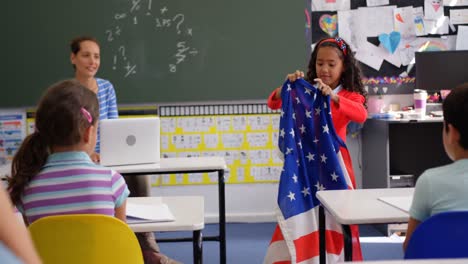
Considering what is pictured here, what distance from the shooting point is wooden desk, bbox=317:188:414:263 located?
1896mm

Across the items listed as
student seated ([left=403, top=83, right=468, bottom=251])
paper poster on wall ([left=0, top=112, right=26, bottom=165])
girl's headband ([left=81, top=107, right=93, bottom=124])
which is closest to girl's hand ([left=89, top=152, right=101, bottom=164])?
girl's headband ([left=81, top=107, right=93, bottom=124])

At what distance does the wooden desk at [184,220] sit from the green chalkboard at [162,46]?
2230mm

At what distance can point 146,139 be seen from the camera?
297 cm

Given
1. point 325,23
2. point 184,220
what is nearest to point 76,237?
point 184,220

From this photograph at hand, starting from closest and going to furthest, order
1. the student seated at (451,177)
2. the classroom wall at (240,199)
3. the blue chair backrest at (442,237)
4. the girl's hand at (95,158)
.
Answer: the blue chair backrest at (442,237) < the student seated at (451,177) < the girl's hand at (95,158) < the classroom wall at (240,199)

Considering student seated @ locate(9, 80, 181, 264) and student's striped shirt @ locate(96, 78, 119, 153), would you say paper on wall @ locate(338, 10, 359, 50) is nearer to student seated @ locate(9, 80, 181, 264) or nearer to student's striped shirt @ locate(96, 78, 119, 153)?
student's striped shirt @ locate(96, 78, 119, 153)

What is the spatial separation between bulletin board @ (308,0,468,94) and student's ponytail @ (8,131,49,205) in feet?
10.8

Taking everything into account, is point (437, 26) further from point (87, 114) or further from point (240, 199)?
point (87, 114)

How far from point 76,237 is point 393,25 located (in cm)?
379

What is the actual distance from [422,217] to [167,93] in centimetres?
317

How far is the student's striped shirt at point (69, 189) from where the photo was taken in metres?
1.71

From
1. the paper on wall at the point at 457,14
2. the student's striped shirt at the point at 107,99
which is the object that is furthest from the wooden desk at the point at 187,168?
the paper on wall at the point at 457,14

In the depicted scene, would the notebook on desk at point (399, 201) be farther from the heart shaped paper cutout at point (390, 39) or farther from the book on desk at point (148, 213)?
the heart shaped paper cutout at point (390, 39)

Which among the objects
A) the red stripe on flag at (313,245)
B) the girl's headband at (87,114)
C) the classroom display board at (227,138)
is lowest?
the red stripe on flag at (313,245)
